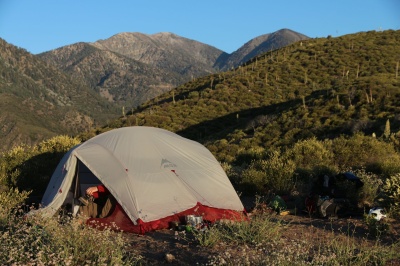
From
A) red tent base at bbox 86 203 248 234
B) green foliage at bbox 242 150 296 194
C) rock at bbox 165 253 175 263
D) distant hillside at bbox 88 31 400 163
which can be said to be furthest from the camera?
distant hillside at bbox 88 31 400 163

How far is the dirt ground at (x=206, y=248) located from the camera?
19.1 feet

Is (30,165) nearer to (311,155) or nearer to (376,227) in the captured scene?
(311,155)

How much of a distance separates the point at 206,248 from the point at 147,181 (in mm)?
2812

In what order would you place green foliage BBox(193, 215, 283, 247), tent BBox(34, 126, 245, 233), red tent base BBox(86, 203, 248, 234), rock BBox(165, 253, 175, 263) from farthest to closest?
tent BBox(34, 126, 245, 233), red tent base BBox(86, 203, 248, 234), green foliage BBox(193, 215, 283, 247), rock BBox(165, 253, 175, 263)

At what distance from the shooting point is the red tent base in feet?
25.6

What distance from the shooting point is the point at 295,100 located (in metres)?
33.9

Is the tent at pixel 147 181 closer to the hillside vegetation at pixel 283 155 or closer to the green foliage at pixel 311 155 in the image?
the hillside vegetation at pixel 283 155

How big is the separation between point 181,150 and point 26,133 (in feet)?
415

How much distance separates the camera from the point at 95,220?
26.6 ft

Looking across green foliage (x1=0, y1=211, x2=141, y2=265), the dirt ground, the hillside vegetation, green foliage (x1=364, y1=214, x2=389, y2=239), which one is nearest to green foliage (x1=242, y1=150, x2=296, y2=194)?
the hillside vegetation

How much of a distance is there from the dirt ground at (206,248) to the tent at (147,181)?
0.63 metres

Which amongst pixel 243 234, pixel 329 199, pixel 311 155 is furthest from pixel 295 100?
pixel 243 234

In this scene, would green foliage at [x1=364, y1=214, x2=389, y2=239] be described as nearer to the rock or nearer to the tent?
the tent

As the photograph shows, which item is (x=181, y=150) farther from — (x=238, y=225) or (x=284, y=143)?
(x=284, y=143)
